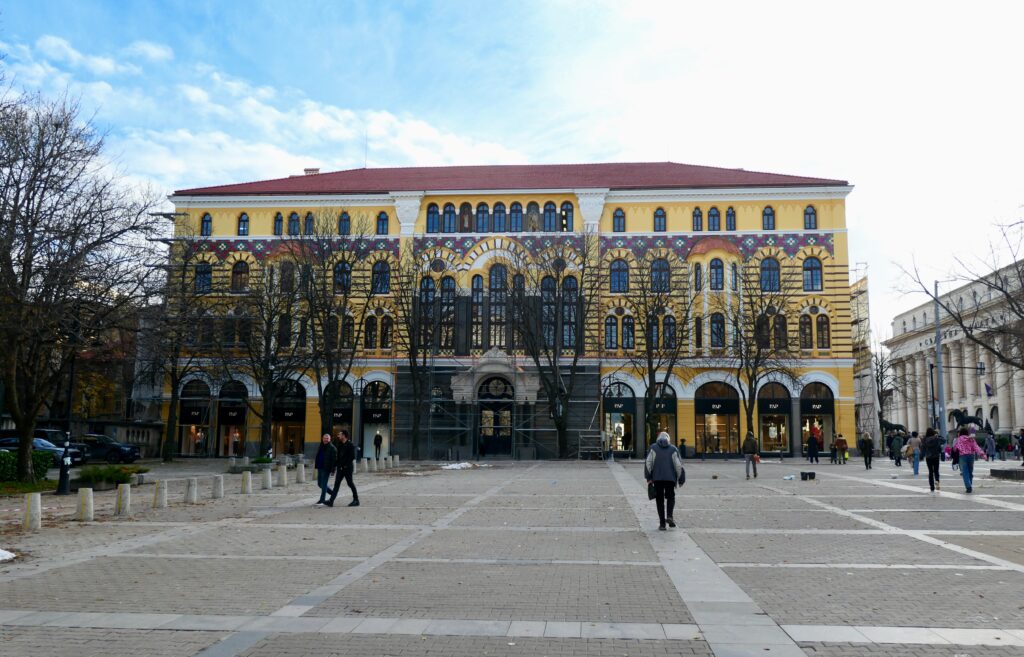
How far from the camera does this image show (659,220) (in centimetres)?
5447

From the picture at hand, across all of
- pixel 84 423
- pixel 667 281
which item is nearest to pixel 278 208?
pixel 84 423

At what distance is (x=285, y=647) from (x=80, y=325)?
18.6 metres

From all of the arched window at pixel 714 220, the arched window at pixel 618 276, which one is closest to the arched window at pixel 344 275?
the arched window at pixel 618 276

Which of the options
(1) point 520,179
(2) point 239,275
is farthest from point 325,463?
(1) point 520,179

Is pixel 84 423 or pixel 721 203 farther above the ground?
pixel 721 203

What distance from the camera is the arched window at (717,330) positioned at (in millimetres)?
52513

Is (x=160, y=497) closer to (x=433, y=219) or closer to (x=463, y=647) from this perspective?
(x=463, y=647)

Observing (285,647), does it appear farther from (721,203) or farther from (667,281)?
(721,203)

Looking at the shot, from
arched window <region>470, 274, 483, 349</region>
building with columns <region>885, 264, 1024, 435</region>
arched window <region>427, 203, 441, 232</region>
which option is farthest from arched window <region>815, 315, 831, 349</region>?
arched window <region>427, 203, 441, 232</region>

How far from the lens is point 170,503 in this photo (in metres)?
20.9

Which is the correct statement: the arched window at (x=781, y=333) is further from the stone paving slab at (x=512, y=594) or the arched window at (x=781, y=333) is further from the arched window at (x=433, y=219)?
the stone paving slab at (x=512, y=594)

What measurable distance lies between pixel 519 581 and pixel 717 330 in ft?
148

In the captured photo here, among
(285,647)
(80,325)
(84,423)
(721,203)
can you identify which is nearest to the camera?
(285,647)

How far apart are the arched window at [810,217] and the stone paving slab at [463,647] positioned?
50999mm
